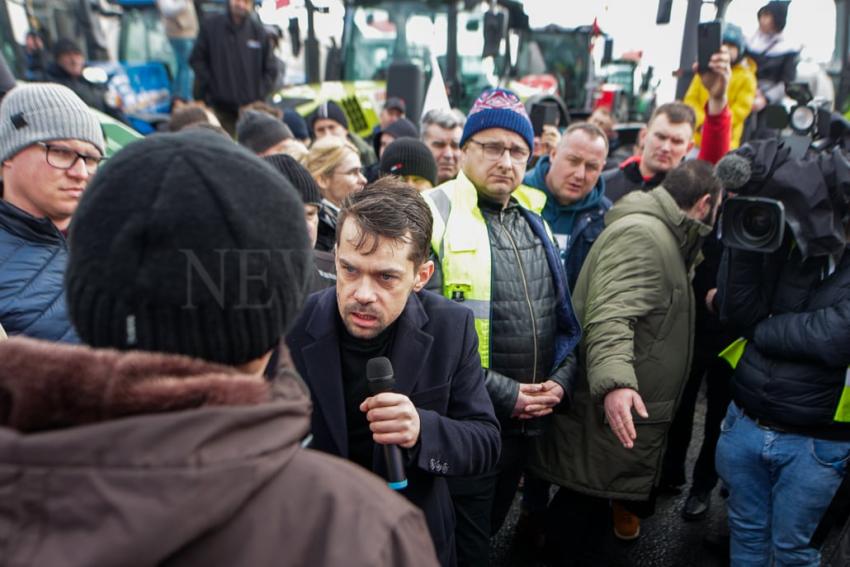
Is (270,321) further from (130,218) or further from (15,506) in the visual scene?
(15,506)

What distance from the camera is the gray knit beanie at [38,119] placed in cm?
225

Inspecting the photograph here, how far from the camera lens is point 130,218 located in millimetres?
783

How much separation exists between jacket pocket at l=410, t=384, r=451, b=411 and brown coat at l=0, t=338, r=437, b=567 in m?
1.06

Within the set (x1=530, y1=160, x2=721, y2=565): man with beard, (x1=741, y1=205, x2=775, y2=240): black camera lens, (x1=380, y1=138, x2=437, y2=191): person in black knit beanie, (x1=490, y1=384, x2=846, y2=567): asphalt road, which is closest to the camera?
(x1=741, y1=205, x2=775, y2=240): black camera lens

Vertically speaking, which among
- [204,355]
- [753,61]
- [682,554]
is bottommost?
[682,554]

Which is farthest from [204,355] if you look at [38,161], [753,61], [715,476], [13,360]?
[753,61]

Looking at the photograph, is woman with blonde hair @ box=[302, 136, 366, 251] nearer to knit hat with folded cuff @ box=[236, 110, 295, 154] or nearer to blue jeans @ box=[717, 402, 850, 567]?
knit hat with folded cuff @ box=[236, 110, 295, 154]

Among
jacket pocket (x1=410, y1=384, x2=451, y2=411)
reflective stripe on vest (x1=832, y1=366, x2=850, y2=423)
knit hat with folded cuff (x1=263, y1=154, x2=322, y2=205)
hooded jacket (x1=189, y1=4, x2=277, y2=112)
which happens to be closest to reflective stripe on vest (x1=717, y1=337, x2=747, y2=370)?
reflective stripe on vest (x1=832, y1=366, x2=850, y2=423)

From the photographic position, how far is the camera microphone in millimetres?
2500

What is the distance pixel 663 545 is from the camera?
11.6ft

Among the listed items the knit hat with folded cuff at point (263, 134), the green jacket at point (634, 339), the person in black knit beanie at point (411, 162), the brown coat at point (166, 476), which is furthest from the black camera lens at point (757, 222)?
the knit hat with folded cuff at point (263, 134)

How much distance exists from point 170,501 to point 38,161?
6.47 feet

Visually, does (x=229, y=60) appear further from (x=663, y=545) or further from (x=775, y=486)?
(x=775, y=486)

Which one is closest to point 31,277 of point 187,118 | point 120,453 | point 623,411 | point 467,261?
point 467,261
